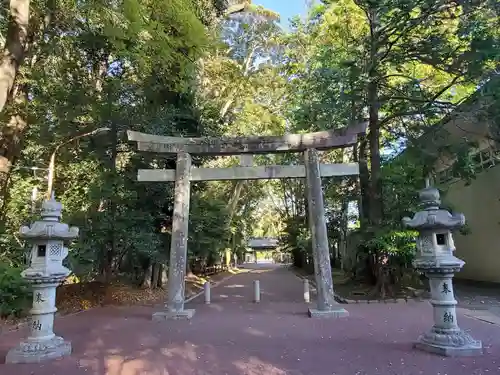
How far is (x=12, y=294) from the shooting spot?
8898mm

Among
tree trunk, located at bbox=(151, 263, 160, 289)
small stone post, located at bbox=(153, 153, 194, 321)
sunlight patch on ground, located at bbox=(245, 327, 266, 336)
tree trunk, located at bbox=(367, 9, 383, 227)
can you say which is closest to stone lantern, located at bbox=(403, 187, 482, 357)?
sunlight patch on ground, located at bbox=(245, 327, 266, 336)

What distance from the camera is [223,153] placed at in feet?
34.3

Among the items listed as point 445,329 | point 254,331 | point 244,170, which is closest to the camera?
point 445,329

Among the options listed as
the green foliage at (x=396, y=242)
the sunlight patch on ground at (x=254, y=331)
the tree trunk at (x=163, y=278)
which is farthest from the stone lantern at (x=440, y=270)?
the tree trunk at (x=163, y=278)

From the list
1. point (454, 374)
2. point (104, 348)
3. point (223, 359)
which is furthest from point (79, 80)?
point (454, 374)

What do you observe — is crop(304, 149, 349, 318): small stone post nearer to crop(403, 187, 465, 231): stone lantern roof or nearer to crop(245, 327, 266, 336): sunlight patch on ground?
crop(245, 327, 266, 336): sunlight patch on ground

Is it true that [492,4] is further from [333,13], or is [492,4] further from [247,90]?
[247,90]

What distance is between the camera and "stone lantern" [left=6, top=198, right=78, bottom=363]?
570 cm

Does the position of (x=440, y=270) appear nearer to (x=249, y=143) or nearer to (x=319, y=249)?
(x=319, y=249)

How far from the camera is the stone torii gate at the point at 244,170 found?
9719mm

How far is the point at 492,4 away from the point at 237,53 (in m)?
13.2

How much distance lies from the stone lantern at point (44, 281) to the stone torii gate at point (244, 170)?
3653 mm

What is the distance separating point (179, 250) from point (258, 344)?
12.9 feet

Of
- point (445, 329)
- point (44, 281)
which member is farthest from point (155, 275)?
point (445, 329)
